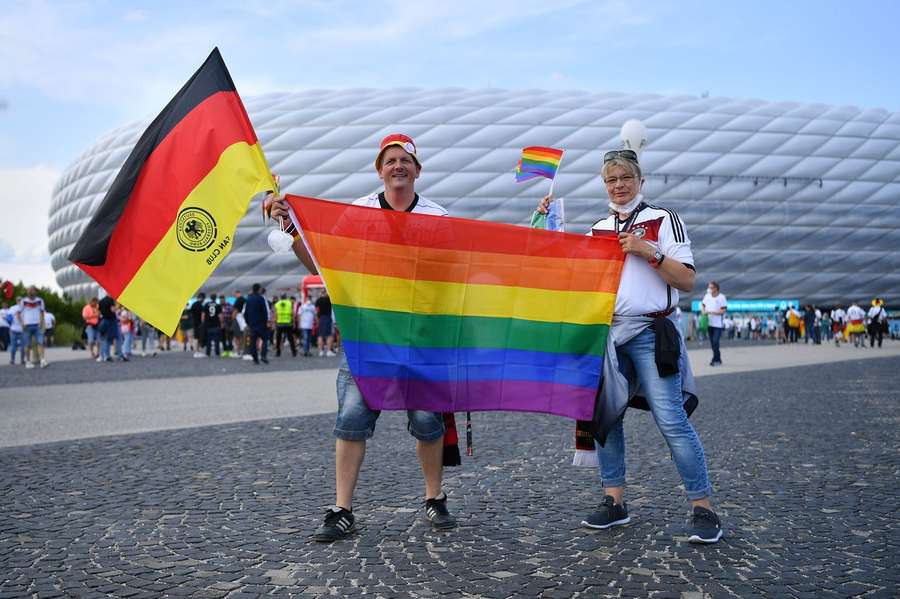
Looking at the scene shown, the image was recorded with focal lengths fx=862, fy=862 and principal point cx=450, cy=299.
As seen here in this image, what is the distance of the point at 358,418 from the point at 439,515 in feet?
1.90

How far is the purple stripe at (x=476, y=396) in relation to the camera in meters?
3.91

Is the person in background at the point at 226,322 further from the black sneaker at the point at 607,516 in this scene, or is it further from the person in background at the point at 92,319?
the black sneaker at the point at 607,516

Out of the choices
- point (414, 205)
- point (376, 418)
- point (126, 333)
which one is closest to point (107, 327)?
point (126, 333)

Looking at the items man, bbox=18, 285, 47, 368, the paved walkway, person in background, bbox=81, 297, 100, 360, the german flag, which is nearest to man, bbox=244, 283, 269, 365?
the paved walkway

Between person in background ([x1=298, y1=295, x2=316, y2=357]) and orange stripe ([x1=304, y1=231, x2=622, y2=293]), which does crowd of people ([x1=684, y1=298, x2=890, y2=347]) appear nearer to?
person in background ([x1=298, y1=295, x2=316, y2=357])

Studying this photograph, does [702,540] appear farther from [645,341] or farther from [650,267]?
[650,267]

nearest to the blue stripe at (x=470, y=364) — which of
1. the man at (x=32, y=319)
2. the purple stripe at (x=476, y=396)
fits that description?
the purple stripe at (x=476, y=396)

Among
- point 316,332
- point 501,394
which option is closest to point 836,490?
point 501,394

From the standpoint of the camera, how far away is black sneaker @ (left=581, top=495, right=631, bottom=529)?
12.8 ft

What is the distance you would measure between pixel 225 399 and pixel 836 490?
7415mm

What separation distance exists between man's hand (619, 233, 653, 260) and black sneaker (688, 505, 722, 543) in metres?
1.12

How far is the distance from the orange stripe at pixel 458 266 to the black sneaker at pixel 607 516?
0.98m

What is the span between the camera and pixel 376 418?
3898 mm

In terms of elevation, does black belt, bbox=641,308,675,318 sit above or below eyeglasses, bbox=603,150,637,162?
below
